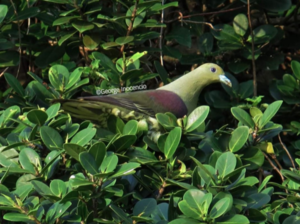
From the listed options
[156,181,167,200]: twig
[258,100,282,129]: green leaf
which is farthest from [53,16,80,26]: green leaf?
[156,181,167,200]: twig

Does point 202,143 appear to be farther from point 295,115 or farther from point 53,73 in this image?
point 295,115

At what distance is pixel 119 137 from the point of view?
102 inches

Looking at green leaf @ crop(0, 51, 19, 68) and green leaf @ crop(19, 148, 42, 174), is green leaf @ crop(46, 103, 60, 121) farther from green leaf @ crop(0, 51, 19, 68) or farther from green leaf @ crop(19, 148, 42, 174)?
green leaf @ crop(0, 51, 19, 68)

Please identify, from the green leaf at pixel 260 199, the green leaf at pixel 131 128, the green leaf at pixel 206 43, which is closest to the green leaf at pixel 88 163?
the green leaf at pixel 131 128

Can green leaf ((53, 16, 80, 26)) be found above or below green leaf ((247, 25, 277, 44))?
above

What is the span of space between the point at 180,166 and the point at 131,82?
Answer: 87 centimetres

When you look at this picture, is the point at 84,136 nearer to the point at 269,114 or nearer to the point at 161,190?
the point at 161,190

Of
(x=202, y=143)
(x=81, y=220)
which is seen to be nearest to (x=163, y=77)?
(x=202, y=143)

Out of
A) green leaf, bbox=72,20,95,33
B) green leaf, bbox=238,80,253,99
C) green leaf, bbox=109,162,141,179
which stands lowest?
green leaf, bbox=238,80,253,99

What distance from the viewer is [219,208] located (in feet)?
7.43

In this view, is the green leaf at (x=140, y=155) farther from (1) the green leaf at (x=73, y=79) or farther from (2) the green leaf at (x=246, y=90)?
(2) the green leaf at (x=246, y=90)

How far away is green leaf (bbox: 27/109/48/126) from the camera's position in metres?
2.69

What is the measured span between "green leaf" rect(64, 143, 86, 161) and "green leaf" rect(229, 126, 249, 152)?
69 centimetres

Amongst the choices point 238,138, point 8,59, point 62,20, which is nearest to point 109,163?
point 238,138
